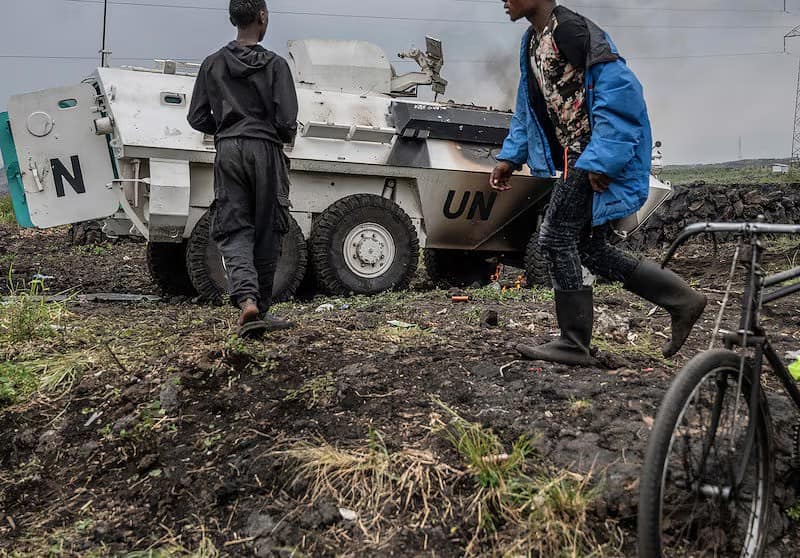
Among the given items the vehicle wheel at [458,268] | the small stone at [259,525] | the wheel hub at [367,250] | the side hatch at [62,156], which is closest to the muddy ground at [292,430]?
the small stone at [259,525]

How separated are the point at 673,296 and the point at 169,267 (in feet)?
18.1

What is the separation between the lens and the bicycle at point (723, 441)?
7.67ft

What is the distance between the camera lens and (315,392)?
376 centimetres

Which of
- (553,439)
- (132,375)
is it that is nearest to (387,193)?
(132,375)

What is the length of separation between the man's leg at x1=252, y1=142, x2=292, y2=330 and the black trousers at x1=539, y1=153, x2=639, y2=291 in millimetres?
1643

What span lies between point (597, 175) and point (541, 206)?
535cm

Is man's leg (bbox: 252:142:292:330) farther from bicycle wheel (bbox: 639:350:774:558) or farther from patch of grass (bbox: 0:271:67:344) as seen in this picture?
bicycle wheel (bbox: 639:350:774:558)

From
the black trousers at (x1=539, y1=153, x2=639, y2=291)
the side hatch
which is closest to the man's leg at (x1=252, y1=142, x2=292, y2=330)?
the black trousers at (x1=539, y1=153, x2=639, y2=291)

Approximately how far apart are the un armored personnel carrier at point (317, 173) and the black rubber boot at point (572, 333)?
3787mm

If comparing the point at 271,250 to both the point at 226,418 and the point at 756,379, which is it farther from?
the point at 756,379

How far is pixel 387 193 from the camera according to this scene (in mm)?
8062

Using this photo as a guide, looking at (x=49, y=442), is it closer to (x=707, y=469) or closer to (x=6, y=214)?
(x=707, y=469)

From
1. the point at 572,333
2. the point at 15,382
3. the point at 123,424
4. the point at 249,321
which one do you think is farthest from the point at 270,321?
the point at 572,333

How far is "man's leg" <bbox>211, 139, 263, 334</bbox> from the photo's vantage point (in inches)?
183
